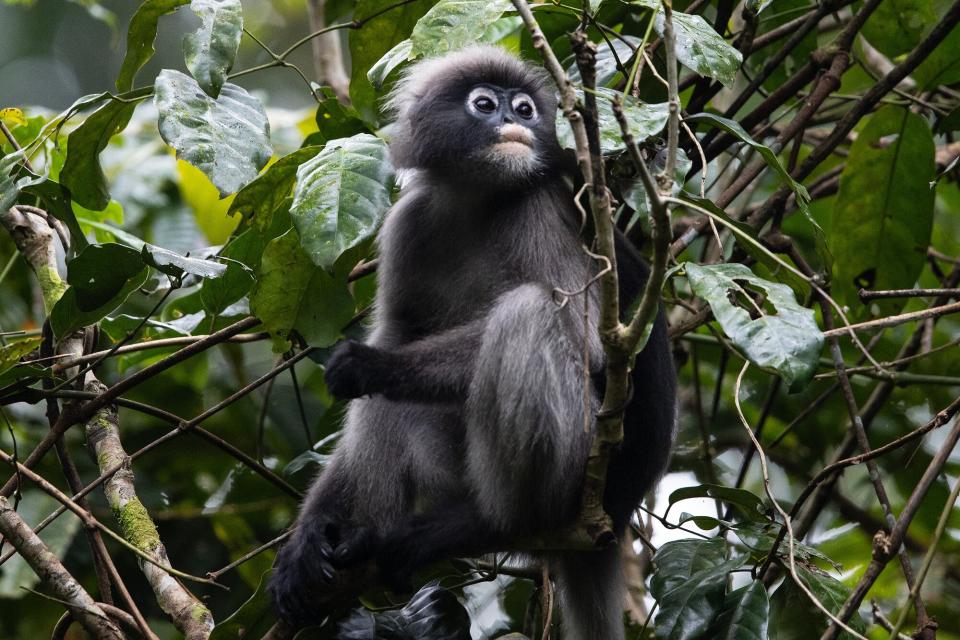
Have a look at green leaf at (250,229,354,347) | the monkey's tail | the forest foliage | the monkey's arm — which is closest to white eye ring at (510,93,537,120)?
the forest foliage

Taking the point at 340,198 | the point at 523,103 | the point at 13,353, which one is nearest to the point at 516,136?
→ the point at 523,103

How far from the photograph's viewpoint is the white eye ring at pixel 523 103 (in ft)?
14.1

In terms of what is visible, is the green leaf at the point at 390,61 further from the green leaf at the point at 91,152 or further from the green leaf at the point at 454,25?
the green leaf at the point at 91,152

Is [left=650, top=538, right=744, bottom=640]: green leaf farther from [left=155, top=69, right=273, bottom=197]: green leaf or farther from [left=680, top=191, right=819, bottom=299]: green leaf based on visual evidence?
[left=155, top=69, right=273, bottom=197]: green leaf

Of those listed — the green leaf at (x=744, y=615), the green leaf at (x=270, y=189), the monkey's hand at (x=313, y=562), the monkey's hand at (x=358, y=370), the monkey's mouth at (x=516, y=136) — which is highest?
the green leaf at (x=270, y=189)

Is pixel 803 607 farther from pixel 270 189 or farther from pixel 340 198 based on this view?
pixel 270 189

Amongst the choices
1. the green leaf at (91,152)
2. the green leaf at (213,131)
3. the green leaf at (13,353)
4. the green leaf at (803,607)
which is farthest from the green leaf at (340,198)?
the green leaf at (803,607)

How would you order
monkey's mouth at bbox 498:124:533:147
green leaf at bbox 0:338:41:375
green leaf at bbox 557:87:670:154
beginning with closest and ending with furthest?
green leaf at bbox 557:87:670:154 → green leaf at bbox 0:338:41:375 → monkey's mouth at bbox 498:124:533:147

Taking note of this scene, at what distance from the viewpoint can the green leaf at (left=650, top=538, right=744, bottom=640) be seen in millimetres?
3328

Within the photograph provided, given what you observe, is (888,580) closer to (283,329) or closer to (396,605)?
(396,605)

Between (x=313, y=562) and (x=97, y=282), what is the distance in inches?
48.0

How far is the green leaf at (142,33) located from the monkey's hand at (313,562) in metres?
1.72

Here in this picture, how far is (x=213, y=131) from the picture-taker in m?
3.25

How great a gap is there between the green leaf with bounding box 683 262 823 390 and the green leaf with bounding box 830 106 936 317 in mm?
1776
